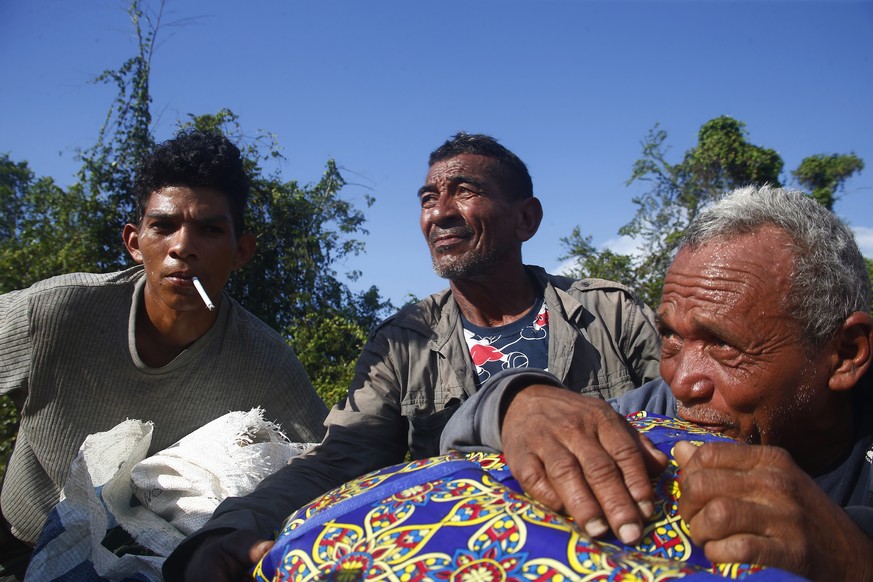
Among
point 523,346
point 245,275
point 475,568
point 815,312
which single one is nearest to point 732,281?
point 815,312

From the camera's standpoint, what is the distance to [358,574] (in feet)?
3.48

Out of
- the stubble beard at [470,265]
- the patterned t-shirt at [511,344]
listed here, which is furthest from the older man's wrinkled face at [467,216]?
the patterned t-shirt at [511,344]

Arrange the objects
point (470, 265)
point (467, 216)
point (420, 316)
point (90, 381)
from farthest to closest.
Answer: point (467, 216) < point (470, 265) < point (420, 316) < point (90, 381)

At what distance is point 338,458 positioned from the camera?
2334 mm

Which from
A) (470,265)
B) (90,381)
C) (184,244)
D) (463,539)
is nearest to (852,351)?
(463,539)

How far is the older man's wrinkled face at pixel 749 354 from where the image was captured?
1.55 m

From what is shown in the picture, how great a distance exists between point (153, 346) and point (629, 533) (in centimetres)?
243

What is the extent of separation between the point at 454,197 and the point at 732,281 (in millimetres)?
1810

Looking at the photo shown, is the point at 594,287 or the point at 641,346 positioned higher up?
the point at 594,287

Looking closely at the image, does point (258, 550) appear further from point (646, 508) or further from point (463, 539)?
point (646, 508)

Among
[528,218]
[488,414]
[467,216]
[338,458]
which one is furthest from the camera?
[528,218]

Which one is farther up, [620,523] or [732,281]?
[732,281]

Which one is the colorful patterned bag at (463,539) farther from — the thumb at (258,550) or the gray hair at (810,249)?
the gray hair at (810,249)

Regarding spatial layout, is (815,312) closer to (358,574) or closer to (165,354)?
(358,574)
